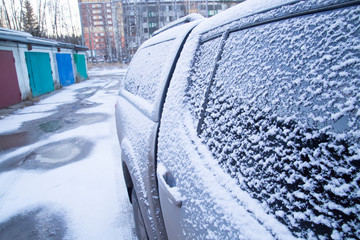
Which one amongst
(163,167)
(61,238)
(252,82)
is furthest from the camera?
(61,238)

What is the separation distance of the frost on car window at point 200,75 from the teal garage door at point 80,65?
19.1 meters

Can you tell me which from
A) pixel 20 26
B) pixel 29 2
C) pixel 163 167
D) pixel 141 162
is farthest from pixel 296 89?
pixel 29 2

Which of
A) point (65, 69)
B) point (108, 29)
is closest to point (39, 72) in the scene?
point (65, 69)

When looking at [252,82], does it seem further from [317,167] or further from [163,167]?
[163,167]

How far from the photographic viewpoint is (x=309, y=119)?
2.04 feet

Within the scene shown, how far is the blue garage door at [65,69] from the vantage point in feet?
48.1

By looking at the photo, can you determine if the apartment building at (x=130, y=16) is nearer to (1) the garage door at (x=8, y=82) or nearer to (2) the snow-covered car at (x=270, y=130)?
(1) the garage door at (x=8, y=82)

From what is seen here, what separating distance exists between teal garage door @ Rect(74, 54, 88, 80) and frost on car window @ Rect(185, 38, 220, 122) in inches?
750

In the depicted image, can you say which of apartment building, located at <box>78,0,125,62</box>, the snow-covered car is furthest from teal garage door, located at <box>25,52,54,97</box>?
the snow-covered car

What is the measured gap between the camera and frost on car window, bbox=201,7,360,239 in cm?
54

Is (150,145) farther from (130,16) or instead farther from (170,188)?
(130,16)

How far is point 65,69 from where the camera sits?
15.5 metres

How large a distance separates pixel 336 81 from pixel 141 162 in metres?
1.27

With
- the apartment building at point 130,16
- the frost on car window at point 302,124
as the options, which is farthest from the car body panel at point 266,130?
the apartment building at point 130,16
